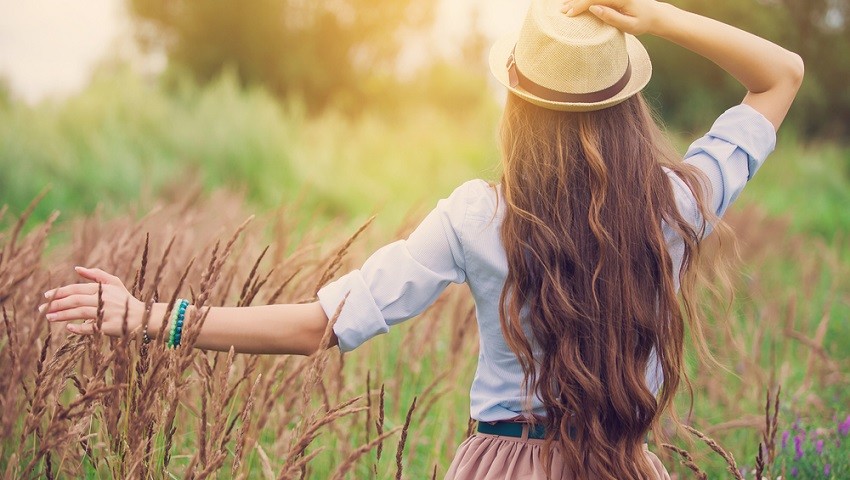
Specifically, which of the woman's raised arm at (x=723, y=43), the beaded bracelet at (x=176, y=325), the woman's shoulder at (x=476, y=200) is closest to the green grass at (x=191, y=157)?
the woman's raised arm at (x=723, y=43)

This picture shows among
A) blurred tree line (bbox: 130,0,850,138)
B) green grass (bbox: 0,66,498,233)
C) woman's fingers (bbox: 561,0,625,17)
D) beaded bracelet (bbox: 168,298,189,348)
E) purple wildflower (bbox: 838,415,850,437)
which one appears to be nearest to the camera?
beaded bracelet (bbox: 168,298,189,348)

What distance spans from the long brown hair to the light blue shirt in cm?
3

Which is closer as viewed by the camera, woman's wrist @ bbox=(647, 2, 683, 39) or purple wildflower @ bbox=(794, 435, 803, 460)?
woman's wrist @ bbox=(647, 2, 683, 39)

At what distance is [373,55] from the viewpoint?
18984 mm

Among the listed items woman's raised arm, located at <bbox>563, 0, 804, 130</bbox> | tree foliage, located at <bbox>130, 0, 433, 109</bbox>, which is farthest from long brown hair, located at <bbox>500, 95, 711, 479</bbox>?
tree foliage, located at <bbox>130, 0, 433, 109</bbox>

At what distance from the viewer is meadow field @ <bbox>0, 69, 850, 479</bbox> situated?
65.2 inches

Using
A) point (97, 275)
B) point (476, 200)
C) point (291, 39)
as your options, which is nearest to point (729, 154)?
point (476, 200)

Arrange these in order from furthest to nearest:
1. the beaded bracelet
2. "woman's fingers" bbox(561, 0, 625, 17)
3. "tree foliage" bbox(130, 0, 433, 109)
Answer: "tree foliage" bbox(130, 0, 433, 109)
"woman's fingers" bbox(561, 0, 625, 17)
the beaded bracelet

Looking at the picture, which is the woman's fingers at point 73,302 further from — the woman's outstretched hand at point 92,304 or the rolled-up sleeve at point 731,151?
the rolled-up sleeve at point 731,151

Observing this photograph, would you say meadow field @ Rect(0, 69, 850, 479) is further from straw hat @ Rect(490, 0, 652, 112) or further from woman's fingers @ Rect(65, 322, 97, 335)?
straw hat @ Rect(490, 0, 652, 112)

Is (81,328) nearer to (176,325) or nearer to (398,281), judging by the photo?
(176,325)

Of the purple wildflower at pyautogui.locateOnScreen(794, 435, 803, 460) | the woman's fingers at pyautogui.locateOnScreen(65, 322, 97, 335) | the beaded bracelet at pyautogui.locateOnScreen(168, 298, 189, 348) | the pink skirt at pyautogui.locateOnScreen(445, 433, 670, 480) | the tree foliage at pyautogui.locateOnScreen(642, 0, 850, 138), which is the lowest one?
the tree foliage at pyautogui.locateOnScreen(642, 0, 850, 138)

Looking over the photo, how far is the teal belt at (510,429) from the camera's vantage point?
1.76 m

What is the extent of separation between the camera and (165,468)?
178cm
